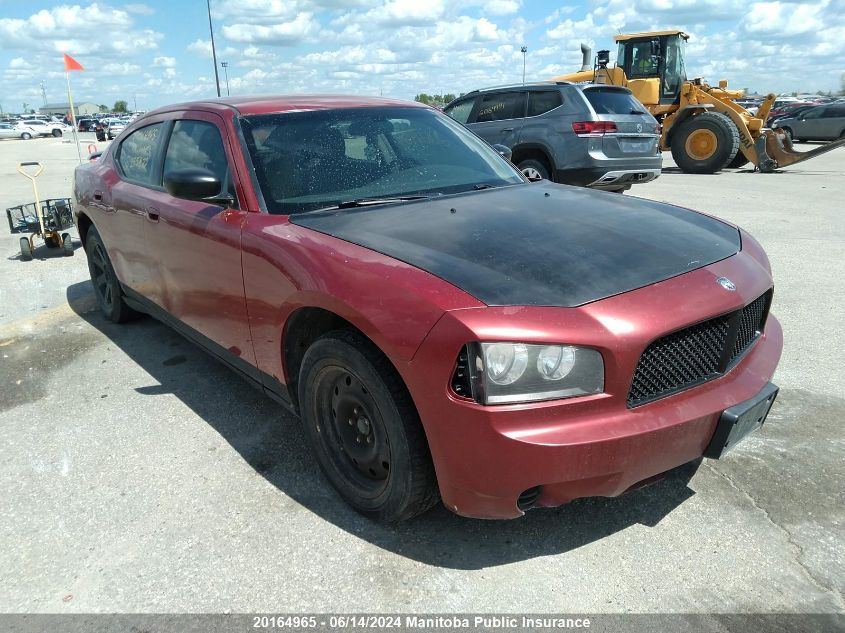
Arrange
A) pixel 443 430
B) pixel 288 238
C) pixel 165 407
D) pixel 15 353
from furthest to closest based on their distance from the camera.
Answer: pixel 15 353
pixel 165 407
pixel 288 238
pixel 443 430

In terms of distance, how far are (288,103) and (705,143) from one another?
14.3 m

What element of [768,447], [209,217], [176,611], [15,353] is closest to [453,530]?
[176,611]

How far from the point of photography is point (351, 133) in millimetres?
3330

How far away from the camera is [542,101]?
31.7 ft

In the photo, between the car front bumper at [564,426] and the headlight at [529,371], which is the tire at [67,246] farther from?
the headlight at [529,371]

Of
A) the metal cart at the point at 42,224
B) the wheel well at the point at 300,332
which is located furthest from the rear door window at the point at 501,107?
the wheel well at the point at 300,332

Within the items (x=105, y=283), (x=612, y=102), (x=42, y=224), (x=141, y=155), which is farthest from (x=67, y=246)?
(x=612, y=102)

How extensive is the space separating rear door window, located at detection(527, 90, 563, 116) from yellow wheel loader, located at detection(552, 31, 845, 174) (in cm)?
612

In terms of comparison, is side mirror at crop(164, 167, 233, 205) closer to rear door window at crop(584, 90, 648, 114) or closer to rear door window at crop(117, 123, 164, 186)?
rear door window at crop(117, 123, 164, 186)

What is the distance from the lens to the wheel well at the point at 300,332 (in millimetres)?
2596

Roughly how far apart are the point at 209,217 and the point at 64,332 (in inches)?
103

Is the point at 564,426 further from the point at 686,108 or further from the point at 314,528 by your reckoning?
the point at 686,108

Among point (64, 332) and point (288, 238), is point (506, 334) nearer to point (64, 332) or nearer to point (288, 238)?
point (288, 238)

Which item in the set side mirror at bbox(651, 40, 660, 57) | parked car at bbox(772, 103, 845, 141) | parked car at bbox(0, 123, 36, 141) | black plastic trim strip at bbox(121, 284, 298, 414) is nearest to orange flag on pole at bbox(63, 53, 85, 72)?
black plastic trim strip at bbox(121, 284, 298, 414)
